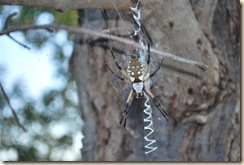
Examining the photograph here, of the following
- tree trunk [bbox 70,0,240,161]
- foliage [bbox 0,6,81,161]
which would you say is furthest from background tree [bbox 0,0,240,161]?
foliage [bbox 0,6,81,161]

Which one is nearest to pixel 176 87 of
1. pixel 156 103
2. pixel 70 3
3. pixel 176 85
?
pixel 176 85

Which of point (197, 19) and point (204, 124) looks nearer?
point (197, 19)

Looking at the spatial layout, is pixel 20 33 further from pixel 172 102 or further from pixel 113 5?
pixel 172 102

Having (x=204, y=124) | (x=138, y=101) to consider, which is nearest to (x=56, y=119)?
(x=138, y=101)

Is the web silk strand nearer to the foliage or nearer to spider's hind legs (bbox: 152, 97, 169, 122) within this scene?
A: spider's hind legs (bbox: 152, 97, 169, 122)

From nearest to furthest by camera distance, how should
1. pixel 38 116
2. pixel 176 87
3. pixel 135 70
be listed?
1. pixel 135 70
2. pixel 176 87
3. pixel 38 116

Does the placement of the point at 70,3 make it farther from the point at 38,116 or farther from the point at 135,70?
the point at 38,116

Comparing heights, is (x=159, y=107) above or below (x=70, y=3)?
below

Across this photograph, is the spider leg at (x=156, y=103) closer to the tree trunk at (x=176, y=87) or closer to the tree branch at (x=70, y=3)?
the tree trunk at (x=176, y=87)

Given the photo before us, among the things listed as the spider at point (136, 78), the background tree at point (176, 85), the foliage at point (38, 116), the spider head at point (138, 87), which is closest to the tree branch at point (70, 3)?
the background tree at point (176, 85)
